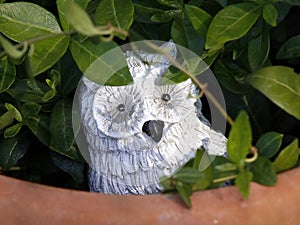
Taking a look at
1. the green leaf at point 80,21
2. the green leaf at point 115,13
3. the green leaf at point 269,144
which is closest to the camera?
the green leaf at point 80,21

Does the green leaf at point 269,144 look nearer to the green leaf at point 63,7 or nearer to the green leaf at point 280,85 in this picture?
the green leaf at point 280,85

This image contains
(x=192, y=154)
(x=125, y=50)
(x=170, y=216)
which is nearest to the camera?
(x=170, y=216)

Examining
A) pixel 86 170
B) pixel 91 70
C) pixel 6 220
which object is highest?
pixel 91 70

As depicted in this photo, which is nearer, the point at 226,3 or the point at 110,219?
the point at 110,219

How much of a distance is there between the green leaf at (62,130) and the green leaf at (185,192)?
224 mm

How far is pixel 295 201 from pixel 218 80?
0.26 m

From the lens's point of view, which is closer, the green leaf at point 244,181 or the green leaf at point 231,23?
the green leaf at point 244,181

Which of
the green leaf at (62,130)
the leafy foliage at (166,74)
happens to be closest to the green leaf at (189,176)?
the leafy foliage at (166,74)

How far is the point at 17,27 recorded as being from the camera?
38.0 inches

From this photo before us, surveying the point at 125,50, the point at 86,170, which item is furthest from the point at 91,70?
the point at 86,170

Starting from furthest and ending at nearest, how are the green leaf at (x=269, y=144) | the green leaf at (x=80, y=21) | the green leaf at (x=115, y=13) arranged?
the green leaf at (x=115, y=13), the green leaf at (x=269, y=144), the green leaf at (x=80, y=21)

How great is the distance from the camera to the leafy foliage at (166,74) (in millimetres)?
851

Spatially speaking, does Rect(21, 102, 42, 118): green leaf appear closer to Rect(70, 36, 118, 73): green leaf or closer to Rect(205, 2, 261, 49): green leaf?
Rect(70, 36, 118, 73): green leaf

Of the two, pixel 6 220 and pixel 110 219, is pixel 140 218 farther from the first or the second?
pixel 6 220
